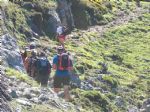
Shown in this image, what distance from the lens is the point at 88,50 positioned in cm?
3238

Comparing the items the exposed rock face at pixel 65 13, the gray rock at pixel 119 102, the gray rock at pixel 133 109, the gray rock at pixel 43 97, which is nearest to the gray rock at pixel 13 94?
the gray rock at pixel 43 97

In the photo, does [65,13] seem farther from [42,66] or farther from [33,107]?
[33,107]

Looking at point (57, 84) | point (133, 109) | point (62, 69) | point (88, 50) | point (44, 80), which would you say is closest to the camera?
point (62, 69)

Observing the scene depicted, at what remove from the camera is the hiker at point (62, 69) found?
20.0m

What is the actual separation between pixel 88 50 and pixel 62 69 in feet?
40.1

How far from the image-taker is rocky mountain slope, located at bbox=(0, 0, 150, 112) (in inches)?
693

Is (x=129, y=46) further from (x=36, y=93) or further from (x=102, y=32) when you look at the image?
(x=36, y=93)

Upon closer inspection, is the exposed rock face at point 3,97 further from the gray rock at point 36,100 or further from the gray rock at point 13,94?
the gray rock at point 36,100

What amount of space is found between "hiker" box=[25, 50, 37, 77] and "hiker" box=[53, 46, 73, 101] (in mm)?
934

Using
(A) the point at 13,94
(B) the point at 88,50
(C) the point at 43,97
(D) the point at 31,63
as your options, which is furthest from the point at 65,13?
(A) the point at 13,94

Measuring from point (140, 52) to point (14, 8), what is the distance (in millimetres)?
9291

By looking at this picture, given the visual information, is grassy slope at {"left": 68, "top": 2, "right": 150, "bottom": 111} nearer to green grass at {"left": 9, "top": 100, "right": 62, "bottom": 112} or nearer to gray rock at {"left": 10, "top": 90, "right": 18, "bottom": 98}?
green grass at {"left": 9, "top": 100, "right": 62, "bottom": 112}

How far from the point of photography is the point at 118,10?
43.4 metres

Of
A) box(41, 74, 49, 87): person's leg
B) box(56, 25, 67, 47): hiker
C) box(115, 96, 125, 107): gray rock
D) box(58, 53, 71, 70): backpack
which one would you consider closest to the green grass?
box(58, 53, 71, 70): backpack
